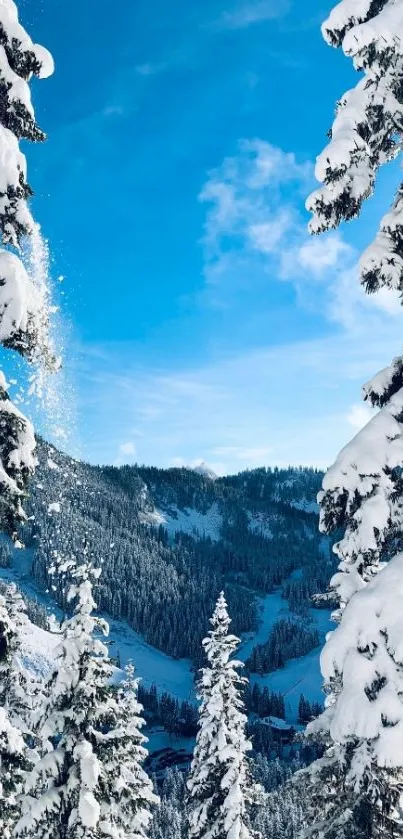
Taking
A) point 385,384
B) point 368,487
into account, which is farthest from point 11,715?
point 385,384

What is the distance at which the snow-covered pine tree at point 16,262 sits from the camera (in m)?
7.03

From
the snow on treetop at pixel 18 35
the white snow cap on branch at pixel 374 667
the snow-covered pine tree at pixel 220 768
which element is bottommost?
the snow-covered pine tree at pixel 220 768

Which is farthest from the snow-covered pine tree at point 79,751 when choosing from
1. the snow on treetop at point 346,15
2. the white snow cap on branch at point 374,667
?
the snow on treetop at point 346,15

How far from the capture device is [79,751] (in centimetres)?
1291

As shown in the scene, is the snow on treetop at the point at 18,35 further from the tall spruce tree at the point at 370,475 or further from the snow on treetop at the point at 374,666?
the snow on treetop at the point at 374,666

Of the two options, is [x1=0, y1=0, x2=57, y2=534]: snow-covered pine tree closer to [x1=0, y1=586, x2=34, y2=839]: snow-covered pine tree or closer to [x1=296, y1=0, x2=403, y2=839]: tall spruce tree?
[x1=0, y1=586, x2=34, y2=839]: snow-covered pine tree

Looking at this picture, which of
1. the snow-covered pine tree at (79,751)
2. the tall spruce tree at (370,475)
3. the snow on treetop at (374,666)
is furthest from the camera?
the snow-covered pine tree at (79,751)

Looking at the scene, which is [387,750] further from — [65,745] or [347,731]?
[65,745]

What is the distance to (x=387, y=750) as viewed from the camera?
5.38m

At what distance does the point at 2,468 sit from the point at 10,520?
2.37 feet

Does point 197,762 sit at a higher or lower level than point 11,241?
lower

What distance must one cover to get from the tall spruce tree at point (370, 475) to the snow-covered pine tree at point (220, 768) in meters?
13.2

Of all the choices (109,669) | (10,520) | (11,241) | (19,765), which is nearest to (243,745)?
(109,669)

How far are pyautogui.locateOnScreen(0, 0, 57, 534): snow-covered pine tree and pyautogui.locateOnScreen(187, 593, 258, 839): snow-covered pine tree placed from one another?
14877mm
